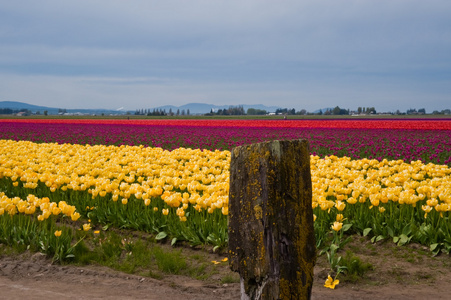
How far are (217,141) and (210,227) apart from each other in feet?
45.4

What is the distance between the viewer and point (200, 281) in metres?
5.14

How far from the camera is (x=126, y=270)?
5418 mm

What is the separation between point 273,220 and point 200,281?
2391mm

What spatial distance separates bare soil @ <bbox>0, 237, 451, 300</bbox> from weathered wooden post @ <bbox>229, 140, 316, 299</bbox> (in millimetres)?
1570

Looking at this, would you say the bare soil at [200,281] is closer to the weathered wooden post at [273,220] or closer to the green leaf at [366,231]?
the green leaf at [366,231]

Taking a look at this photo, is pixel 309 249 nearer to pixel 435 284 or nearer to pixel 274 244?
pixel 274 244

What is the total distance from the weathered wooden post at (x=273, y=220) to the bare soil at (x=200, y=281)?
1.57m

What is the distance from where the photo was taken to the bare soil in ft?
15.3

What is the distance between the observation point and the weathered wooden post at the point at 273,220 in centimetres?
311

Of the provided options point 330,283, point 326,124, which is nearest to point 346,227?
point 330,283

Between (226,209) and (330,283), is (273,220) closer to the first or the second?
(330,283)

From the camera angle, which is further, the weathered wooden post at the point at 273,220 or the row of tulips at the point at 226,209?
the row of tulips at the point at 226,209

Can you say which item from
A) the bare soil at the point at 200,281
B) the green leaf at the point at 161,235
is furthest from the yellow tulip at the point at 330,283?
the green leaf at the point at 161,235

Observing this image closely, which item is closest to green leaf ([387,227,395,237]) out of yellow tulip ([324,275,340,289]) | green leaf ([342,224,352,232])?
green leaf ([342,224,352,232])
